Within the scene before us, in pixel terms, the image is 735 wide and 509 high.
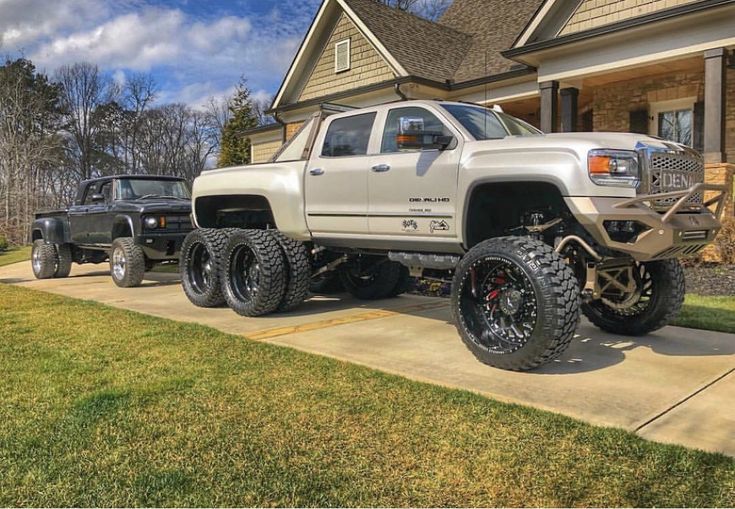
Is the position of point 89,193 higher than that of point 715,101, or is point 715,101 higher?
point 715,101

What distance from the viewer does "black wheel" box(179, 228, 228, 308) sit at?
24.0ft

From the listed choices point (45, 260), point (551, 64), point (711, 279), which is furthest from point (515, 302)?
point (551, 64)

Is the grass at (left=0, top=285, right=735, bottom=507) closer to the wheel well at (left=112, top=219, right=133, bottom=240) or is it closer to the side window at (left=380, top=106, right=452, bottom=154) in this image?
the side window at (left=380, top=106, right=452, bottom=154)

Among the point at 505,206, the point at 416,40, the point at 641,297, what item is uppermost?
the point at 416,40

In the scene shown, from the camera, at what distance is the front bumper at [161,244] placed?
31.2 feet

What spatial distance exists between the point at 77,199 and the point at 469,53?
12.4 meters

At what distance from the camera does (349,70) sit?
752 inches

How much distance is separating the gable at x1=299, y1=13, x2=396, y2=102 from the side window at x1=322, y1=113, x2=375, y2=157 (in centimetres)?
1161

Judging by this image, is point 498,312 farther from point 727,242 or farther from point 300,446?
point 727,242

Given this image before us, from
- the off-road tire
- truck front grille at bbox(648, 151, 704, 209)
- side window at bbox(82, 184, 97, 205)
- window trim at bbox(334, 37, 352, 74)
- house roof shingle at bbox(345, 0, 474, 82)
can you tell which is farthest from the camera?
window trim at bbox(334, 37, 352, 74)

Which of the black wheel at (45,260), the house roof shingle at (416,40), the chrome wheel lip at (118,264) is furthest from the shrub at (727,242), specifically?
the black wheel at (45,260)

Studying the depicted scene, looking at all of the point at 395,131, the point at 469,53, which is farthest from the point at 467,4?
the point at 395,131

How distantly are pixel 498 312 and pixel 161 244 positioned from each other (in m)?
6.50

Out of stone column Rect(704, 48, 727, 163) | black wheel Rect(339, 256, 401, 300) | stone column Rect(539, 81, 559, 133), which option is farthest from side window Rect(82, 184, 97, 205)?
stone column Rect(704, 48, 727, 163)
